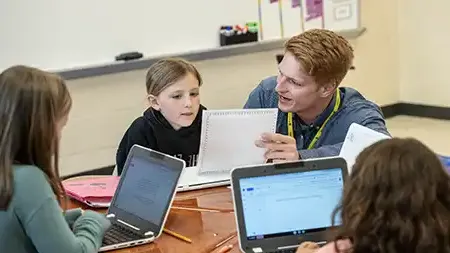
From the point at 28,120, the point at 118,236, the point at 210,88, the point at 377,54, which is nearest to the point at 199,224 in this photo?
the point at 118,236

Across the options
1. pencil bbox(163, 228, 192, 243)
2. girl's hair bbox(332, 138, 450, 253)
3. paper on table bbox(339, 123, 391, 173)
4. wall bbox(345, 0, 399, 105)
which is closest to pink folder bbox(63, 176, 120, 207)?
pencil bbox(163, 228, 192, 243)

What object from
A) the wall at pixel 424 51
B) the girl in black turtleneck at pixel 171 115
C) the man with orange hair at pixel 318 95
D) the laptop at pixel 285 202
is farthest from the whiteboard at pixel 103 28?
the laptop at pixel 285 202

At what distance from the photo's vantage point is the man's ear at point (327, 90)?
240 cm

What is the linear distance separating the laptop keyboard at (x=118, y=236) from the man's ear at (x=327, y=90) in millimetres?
865

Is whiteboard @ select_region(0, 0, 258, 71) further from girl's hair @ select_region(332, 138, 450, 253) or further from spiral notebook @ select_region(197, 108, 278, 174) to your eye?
girl's hair @ select_region(332, 138, 450, 253)

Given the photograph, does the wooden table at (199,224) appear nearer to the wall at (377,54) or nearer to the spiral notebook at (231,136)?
the spiral notebook at (231,136)

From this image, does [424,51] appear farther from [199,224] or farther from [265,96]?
[199,224]

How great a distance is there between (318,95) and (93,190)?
80 cm

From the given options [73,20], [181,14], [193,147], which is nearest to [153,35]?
[181,14]

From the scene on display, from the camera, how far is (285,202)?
5.55 feet

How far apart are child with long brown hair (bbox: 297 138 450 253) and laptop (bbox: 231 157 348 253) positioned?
42cm

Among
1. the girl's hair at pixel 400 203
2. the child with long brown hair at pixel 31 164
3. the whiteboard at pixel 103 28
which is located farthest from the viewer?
the whiteboard at pixel 103 28

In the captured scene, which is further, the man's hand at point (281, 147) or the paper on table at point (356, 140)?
the man's hand at point (281, 147)

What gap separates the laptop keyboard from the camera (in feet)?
5.95
